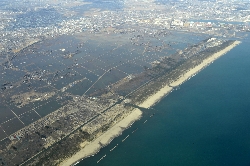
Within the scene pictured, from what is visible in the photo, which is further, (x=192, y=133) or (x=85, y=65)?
(x=85, y=65)

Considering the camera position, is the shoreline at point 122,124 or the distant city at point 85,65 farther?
the distant city at point 85,65

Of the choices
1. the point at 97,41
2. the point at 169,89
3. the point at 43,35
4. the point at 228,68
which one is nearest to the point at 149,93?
the point at 169,89

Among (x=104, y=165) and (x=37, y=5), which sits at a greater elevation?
(x=37, y=5)

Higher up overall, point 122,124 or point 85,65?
point 85,65

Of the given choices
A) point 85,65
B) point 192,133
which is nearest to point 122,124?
point 192,133

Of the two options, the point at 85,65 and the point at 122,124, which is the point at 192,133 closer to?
the point at 122,124

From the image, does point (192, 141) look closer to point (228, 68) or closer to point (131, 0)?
point (228, 68)

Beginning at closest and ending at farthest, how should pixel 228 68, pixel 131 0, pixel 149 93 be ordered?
pixel 149 93 → pixel 228 68 → pixel 131 0

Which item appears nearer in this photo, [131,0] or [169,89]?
[169,89]

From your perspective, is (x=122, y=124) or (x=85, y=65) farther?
(x=85, y=65)
